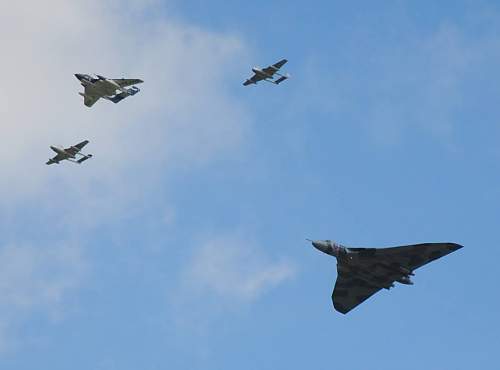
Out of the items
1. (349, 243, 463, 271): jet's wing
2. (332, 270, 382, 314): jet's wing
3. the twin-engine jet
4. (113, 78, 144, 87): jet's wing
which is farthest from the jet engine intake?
(113, 78, 144, 87): jet's wing

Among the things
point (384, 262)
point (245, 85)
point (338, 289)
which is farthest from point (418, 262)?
point (245, 85)

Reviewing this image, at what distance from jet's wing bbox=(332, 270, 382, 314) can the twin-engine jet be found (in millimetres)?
493

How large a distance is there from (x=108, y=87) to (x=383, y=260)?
63.8 meters

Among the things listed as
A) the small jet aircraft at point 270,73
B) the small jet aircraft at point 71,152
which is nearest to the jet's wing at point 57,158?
the small jet aircraft at point 71,152

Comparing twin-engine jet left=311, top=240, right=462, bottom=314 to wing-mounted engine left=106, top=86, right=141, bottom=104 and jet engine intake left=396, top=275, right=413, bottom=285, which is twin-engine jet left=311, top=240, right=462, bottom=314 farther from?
wing-mounted engine left=106, top=86, right=141, bottom=104

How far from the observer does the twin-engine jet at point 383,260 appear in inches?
3236

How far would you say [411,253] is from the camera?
8262 centimetres

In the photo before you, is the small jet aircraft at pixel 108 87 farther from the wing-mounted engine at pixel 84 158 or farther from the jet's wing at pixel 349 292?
the jet's wing at pixel 349 292

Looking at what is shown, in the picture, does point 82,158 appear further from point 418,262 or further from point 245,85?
point 418,262

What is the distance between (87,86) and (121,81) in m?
6.17

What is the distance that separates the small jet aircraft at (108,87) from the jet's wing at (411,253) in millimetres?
59504

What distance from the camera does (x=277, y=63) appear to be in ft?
474

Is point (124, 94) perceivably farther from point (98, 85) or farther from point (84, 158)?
point (84, 158)

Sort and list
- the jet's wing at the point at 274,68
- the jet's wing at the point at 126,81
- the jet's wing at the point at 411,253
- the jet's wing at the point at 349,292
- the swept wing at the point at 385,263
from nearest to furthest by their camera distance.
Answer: the jet's wing at the point at 411,253 → the swept wing at the point at 385,263 → the jet's wing at the point at 349,292 → the jet's wing at the point at 126,81 → the jet's wing at the point at 274,68
